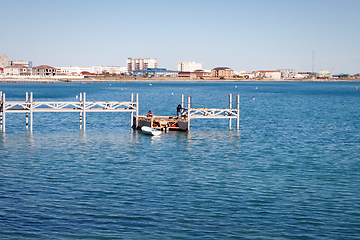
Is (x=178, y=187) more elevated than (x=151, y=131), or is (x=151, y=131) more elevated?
(x=151, y=131)

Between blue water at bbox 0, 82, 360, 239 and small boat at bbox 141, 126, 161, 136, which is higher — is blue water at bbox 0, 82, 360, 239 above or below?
below

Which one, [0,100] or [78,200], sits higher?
[0,100]

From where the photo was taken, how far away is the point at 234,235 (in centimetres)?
1717

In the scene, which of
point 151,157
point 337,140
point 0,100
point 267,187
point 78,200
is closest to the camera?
point 78,200

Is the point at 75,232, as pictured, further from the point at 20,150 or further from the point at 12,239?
the point at 20,150

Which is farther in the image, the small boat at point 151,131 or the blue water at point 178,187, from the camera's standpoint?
the small boat at point 151,131

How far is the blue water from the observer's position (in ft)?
58.7

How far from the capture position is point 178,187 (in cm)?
2409

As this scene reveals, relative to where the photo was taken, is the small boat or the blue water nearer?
the blue water

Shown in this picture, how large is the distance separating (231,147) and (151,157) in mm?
8354

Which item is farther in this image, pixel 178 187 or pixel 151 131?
pixel 151 131

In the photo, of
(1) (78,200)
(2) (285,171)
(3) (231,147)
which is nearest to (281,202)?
(2) (285,171)

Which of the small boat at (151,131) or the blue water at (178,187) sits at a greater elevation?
the small boat at (151,131)

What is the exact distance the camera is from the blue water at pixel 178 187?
705 inches
